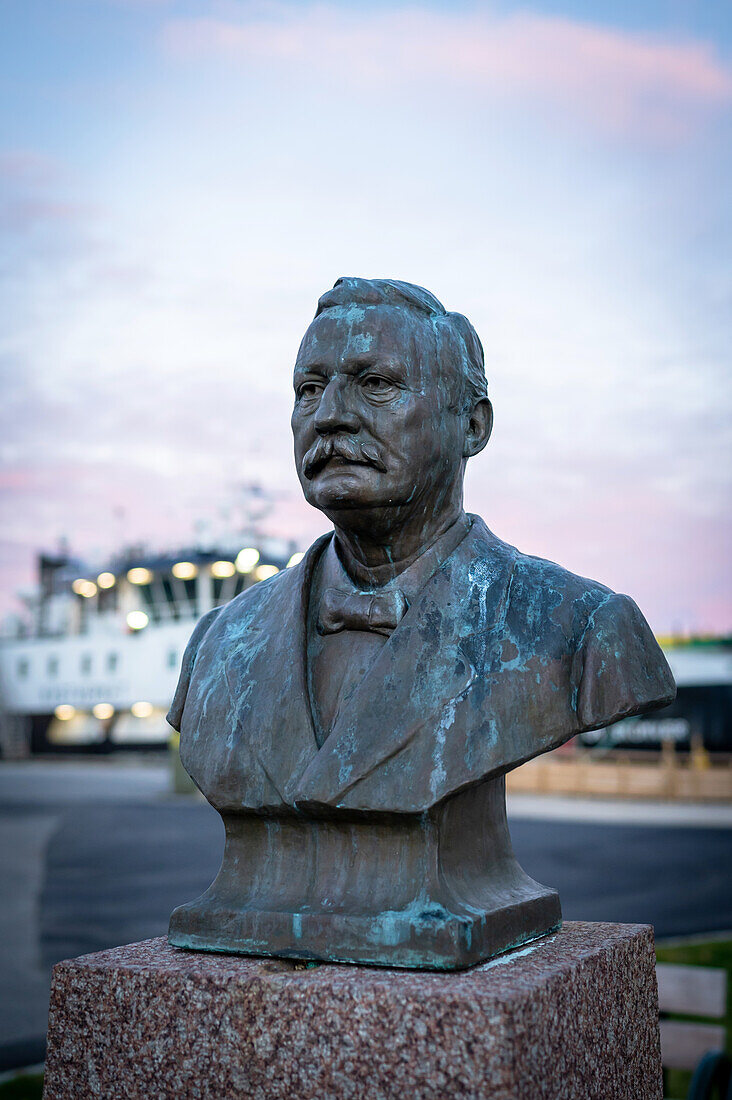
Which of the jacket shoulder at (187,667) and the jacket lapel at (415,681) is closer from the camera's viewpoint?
the jacket lapel at (415,681)

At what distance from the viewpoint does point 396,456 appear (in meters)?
2.83

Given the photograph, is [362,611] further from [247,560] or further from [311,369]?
[247,560]

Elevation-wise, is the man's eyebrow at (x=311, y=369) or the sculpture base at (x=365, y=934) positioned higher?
the man's eyebrow at (x=311, y=369)

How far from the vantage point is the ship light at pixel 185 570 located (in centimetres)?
2961

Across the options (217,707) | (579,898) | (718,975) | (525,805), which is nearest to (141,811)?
(525,805)

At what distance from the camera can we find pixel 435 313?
3.04m

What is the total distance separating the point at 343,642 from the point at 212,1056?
103 cm

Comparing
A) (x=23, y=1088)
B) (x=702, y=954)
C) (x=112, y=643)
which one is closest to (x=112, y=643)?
(x=112, y=643)

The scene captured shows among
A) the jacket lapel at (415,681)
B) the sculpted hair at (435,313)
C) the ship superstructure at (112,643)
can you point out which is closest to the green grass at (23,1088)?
the jacket lapel at (415,681)

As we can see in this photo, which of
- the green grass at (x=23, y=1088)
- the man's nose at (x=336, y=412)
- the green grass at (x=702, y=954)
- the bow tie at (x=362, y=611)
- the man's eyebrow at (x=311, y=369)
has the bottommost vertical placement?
the green grass at (x=23, y=1088)

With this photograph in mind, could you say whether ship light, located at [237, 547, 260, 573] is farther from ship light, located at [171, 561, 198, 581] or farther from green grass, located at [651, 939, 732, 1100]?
green grass, located at [651, 939, 732, 1100]

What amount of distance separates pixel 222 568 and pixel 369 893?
87.2 feet

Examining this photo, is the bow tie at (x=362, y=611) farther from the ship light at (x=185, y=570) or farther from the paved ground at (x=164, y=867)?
the ship light at (x=185, y=570)

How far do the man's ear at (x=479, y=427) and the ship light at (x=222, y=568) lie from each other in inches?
1024
